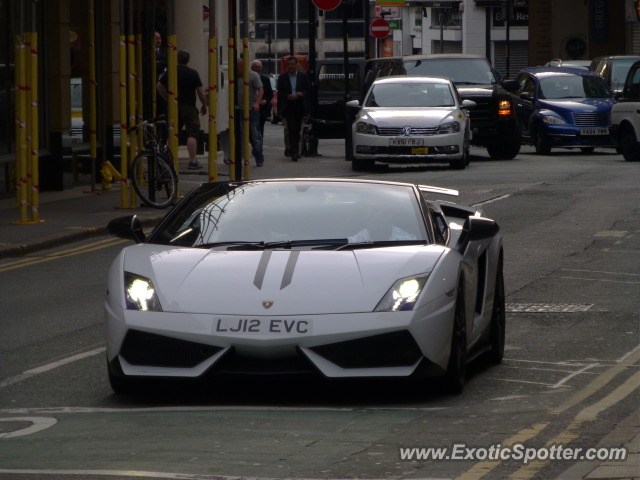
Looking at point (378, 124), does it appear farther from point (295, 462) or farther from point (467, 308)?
point (295, 462)

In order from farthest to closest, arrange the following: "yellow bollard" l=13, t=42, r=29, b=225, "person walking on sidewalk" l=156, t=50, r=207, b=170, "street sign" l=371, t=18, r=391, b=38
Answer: "street sign" l=371, t=18, r=391, b=38 → "person walking on sidewalk" l=156, t=50, r=207, b=170 → "yellow bollard" l=13, t=42, r=29, b=225

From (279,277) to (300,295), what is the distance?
0.63 feet

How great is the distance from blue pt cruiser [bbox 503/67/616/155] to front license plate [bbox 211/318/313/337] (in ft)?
69.4

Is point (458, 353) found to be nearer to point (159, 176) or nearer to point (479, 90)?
point (159, 176)

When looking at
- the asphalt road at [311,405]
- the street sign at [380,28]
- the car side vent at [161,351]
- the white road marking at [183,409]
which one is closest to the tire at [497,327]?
the asphalt road at [311,405]

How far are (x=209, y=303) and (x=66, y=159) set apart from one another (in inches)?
559

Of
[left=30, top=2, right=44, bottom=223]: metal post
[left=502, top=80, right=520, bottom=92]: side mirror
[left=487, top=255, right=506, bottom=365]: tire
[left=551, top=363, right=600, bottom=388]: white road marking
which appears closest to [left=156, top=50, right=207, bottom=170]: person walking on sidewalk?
[left=30, top=2, right=44, bottom=223]: metal post

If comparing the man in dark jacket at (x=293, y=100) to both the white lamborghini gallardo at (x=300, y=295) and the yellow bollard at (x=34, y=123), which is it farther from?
the white lamborghini gallardo at (x=300, y=295)

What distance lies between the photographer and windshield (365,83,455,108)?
77.0 ft

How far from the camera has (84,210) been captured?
16.6 meters

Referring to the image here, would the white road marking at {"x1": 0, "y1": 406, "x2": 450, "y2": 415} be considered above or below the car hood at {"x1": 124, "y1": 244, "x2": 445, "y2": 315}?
below

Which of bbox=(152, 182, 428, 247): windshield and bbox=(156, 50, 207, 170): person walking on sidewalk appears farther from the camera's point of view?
bbox=(156, 50, 207, 170): person walking on sidewalk

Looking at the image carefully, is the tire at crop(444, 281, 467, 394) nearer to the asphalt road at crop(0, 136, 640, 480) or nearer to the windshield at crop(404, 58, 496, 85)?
the asphalt road at crop(0, 136, 640, 480)

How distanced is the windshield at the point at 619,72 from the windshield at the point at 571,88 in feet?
11.8
